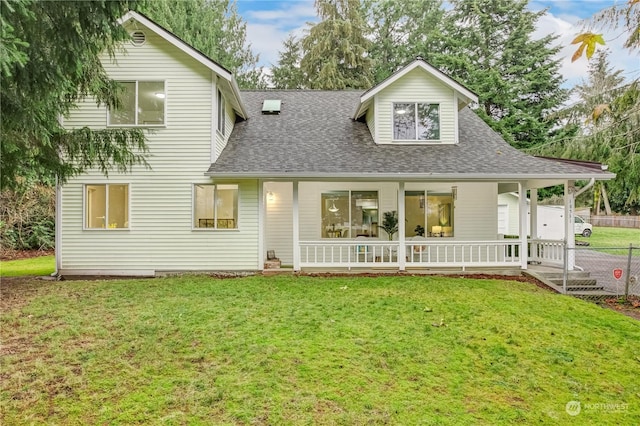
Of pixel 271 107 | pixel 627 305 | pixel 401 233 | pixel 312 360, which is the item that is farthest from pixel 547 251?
pixel 271 107

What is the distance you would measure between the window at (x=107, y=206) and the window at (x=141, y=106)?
1745 mm

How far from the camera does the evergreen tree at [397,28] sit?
84.8ft

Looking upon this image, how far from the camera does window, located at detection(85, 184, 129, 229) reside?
9688 millimetres

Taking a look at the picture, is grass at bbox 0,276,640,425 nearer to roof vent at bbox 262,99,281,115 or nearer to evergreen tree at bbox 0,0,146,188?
evergreen tree at bbox 0,0,146,188

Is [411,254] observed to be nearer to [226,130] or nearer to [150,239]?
[226,130]

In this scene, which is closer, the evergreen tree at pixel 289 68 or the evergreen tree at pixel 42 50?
the evergreen tree at pixel 42 50

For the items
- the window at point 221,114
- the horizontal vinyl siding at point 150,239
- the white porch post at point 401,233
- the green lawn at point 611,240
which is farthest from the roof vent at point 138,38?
the green lawn at point 611,240

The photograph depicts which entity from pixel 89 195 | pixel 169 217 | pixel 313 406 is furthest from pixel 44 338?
pixel 89 195

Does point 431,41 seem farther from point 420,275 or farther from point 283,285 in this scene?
point 283,285

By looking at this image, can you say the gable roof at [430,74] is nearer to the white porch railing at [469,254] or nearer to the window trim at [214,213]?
the white porch railing at [469,254]

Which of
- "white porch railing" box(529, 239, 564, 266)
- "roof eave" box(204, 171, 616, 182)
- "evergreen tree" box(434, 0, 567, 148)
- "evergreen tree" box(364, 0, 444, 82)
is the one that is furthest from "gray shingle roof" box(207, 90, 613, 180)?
"evergreen tree" box(364, 0, 444, 82)

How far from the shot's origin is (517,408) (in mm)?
3412

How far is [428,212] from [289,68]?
62.6 ft

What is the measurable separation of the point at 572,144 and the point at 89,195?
12929 mm
